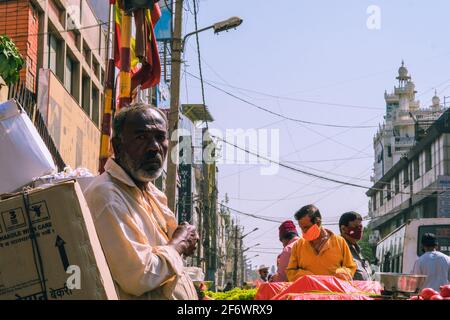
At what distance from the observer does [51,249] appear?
3.17 metres

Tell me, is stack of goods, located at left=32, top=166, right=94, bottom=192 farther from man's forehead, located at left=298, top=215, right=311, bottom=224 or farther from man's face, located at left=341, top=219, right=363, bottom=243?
man's face, located at left=341, top=219, right=363, bottom=243

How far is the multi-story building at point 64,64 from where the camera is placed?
17953 millimetres

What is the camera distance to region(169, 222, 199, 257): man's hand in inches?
156

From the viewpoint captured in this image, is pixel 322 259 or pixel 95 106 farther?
pixel 95 106

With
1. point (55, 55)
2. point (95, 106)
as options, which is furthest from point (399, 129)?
point (55, 55)

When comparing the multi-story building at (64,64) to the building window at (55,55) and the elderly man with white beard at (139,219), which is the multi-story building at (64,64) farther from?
the elderly man with white beard at (139,219)

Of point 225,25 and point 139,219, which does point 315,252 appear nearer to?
point 139,219

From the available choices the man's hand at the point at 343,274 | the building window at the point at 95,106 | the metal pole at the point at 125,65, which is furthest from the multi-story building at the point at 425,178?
the man's hand at the point at 343,274

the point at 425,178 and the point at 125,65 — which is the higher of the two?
the point at 425,178

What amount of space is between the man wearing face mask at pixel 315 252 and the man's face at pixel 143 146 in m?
3.85

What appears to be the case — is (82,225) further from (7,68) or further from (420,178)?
(420,178)

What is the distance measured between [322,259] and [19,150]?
360 cm

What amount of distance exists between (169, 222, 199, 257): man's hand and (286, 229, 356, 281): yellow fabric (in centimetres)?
367
